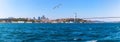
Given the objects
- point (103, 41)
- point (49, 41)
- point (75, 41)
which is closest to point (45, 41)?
point (49, 41)

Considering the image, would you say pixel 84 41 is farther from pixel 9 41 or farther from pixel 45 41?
pixel 9 41

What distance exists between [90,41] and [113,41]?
2.50 m

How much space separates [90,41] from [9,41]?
8246mm

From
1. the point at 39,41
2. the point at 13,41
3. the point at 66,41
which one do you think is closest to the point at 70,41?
the point at 66,41

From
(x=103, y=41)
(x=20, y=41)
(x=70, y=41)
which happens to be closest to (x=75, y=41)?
(x=70, y=41)

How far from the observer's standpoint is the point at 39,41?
37.3 meters

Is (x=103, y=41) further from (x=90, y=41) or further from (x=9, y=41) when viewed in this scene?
(x=9, y=41)

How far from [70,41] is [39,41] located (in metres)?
3.13

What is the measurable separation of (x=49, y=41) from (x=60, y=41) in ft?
3.65

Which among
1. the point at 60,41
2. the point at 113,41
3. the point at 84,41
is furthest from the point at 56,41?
the point at 113,41

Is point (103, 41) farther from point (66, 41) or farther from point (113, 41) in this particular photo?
point (66, 41)

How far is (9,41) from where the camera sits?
3762cm

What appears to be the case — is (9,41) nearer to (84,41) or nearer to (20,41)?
(20,41)

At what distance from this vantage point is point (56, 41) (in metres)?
37.2
